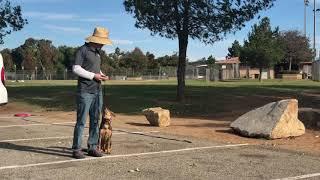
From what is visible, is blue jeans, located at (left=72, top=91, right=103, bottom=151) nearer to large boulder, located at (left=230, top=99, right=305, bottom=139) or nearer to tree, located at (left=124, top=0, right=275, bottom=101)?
large boulder, located at (left=230, top=99, right=305, bottom=139)

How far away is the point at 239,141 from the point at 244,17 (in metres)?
13.0

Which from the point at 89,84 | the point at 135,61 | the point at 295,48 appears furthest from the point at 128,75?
the point at 89,84

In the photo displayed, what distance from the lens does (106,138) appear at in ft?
31.9

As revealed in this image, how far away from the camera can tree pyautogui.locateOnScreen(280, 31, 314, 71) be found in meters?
90.3

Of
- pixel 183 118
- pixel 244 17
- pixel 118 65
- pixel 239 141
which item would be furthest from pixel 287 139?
pixel 118 65

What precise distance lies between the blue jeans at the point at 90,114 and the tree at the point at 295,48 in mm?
Result: 82033

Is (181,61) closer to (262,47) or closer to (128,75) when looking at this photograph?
(262,47)

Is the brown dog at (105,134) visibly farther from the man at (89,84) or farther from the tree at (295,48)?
the tree at (295,48)

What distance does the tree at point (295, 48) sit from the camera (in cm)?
9033

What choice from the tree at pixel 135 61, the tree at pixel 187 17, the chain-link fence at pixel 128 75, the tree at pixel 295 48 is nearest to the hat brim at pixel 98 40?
the tree at pixel 187 17

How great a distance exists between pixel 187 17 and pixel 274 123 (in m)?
12.1

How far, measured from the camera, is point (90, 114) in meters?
9.52

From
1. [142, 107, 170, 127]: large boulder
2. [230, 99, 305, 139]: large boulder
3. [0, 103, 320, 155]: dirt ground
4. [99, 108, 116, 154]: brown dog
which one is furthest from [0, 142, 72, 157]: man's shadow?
[142, 107, 170, 127]: large boulder

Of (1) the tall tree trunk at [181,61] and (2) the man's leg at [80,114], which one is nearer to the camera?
(2) the man's leg at [80,114]
